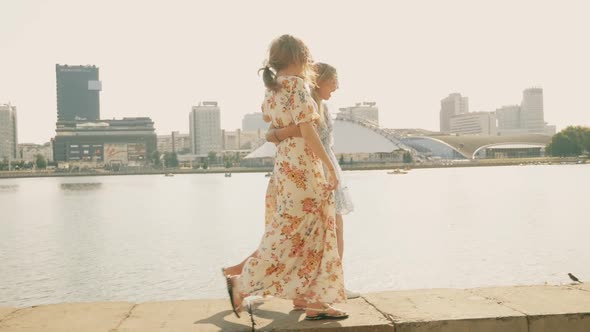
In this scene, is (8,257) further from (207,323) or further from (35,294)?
(207,323)

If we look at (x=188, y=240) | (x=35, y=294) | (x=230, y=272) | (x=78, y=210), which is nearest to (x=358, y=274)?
(x=35, y=294)

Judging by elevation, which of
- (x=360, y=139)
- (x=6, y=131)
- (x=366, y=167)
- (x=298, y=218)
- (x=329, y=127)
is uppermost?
(x=6, y=131)

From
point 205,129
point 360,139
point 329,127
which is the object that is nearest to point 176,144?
point 205,129

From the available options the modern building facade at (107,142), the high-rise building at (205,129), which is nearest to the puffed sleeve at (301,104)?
the modern building facade at (107,142)

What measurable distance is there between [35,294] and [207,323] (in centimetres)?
813

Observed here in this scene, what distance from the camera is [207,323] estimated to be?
3184mm

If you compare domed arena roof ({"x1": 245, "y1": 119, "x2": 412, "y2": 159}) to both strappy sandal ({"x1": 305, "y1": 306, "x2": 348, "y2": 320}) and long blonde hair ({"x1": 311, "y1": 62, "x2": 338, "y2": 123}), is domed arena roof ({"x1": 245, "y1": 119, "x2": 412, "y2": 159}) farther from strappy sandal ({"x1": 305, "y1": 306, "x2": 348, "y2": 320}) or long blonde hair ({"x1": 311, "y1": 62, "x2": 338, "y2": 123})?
strappy sandal ({"x1": 305, "y1": 306, "x2": 348, "y2": 320})

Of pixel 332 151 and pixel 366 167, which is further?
pixel 366 167

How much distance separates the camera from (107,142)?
471ft

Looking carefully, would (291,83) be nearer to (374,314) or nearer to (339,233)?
(339,233)

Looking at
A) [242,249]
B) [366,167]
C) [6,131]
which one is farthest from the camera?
[6,131]

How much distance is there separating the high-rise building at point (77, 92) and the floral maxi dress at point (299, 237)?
187350 mm

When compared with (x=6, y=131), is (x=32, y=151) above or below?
below

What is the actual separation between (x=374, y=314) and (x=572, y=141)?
Result: 101608 mm
